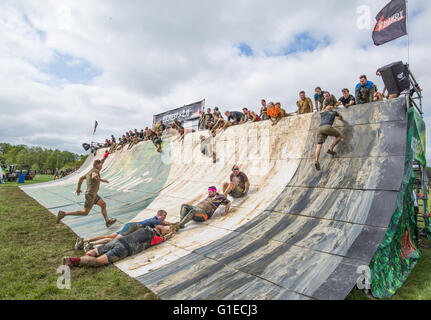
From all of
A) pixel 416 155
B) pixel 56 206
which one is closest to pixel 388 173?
pixel 416 155

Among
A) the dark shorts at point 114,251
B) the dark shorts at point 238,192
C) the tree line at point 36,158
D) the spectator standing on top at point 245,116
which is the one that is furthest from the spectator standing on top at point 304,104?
the tree line at point 36,158

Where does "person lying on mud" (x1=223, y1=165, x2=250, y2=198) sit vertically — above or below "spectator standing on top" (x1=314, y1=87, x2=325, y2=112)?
below

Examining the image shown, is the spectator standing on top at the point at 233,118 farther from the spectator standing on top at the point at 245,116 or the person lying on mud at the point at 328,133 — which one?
the person lying on mud at the point at 328,133

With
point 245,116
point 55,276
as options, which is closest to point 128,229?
point 55,276

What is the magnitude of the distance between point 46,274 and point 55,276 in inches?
9.2

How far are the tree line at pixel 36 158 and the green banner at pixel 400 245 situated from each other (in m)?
130

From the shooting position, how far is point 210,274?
3982 mm

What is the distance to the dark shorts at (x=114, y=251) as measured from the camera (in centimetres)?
472

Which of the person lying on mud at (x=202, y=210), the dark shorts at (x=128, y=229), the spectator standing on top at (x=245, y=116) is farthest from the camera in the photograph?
the spectator standing on top at (x=245, y=116)

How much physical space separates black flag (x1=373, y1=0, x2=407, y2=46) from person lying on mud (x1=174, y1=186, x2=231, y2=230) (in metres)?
7.89

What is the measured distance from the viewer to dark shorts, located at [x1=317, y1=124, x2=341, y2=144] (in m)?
6.47

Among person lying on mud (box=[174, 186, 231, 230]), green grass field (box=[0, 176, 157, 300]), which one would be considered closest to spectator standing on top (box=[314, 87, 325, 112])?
person lying on mud (box=[174, 186, 231, 230])

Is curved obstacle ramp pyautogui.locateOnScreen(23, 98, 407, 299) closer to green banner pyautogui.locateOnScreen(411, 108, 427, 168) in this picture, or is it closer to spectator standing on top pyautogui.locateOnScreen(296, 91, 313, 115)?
green banner pyautogui.locateOnScreen(411, 108, 427, 168)

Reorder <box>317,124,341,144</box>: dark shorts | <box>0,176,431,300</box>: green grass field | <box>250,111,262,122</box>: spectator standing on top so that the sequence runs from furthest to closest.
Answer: <box>250,111,262,122</box>: spectator standing on top → <box>317,124,341,144</box>: dark shorts → <box>0,176,431,300</box>: green grass field
